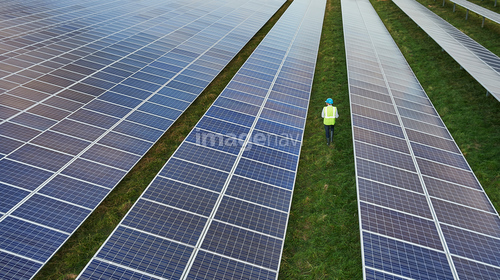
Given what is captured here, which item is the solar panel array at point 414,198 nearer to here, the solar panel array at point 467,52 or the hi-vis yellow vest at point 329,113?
the hi-vis yellow vest at point 329,113

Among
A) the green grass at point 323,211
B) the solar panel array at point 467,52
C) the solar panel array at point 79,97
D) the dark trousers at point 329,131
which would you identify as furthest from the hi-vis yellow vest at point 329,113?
the solar panel array at point 467,52

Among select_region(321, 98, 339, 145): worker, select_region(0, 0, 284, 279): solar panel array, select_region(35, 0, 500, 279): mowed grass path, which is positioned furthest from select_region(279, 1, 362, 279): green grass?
select_region(0, 0, 284, 279): solar panel array

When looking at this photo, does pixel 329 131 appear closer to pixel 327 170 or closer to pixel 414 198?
pixel 327 170

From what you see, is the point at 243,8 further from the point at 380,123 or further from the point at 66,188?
the point at 66,188

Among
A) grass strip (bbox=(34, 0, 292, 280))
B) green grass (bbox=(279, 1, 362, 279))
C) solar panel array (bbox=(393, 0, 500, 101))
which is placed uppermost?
solar panel array (bbox=(393, 0, 500, 101))

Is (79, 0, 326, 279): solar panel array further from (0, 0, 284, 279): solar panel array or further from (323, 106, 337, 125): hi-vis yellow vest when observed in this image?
(0, 0, 284, 279): solar panel array

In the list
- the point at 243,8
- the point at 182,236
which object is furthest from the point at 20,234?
the point at 243,8

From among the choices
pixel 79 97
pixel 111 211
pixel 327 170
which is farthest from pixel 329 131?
pixel 79 97
